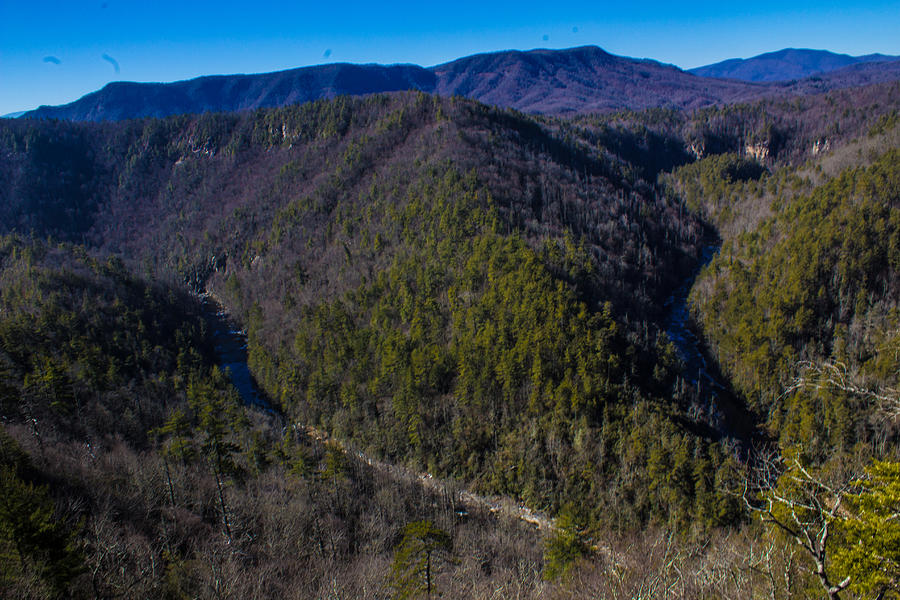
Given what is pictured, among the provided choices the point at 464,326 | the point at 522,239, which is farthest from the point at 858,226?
the point at 464,326

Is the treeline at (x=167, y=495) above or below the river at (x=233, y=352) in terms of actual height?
above

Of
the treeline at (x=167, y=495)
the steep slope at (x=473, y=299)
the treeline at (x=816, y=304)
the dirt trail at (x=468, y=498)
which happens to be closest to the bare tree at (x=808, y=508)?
the treeline at (x=167, y=495)

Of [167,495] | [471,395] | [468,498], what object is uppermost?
[167,495]

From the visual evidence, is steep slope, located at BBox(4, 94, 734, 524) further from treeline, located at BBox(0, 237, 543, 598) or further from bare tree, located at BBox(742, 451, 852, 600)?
bare tree, located at BBox(742, 451, 852, 600)

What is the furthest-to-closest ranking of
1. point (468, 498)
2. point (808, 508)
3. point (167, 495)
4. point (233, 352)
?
point (233, 352), point (468, 498), point (167, 495), point (808, 508)

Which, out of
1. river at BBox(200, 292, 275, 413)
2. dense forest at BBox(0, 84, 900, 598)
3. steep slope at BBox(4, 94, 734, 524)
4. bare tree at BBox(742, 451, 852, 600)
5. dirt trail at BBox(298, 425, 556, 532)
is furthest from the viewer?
river at BBox(200, 292, 275, 413)

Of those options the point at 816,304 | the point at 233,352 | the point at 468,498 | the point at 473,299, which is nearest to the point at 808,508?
the point at 468,498

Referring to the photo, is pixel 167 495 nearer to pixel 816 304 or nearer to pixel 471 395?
pixel 471 395

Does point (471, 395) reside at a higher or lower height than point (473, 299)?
lower

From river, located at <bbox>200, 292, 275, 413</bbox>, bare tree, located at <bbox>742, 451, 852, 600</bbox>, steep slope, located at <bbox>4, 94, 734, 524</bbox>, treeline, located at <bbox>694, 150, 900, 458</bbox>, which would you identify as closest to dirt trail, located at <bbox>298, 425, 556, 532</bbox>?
steep slope, located at <bbox>4, 94, 734, 524</bbox>

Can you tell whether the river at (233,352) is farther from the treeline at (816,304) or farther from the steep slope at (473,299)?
the treeline at (816,304)
